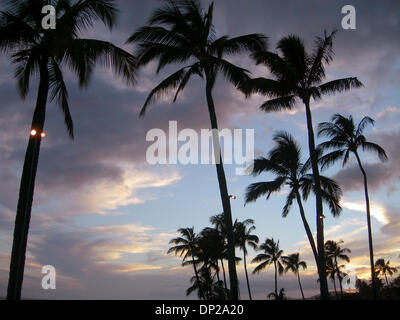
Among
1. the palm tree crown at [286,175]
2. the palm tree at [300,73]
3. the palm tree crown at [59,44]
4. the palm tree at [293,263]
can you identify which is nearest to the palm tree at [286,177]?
the palm tree crown at [286,175]

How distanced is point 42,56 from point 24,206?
5502 mm

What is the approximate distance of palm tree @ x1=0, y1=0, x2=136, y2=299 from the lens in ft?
33.8

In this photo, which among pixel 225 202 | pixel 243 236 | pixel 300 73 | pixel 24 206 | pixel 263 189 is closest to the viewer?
pixel 24 206

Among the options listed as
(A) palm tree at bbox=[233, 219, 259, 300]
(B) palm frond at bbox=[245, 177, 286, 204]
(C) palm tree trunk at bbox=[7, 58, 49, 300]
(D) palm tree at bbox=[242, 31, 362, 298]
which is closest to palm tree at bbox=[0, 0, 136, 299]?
(C) palm tree trunk at bbox=[7, 58, 49, 300]

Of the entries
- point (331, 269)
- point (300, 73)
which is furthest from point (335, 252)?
point (300, 73)

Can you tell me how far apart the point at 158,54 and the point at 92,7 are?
449cm

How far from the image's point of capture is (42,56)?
487 inches

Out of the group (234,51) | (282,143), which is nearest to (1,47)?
(234,51)

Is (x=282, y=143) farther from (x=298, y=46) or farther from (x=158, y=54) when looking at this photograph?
(x=158, y=54)

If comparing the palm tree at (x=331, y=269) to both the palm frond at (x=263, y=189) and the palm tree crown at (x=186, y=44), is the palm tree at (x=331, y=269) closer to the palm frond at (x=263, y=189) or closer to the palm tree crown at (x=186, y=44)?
the palm frond at (x=263, y=189)

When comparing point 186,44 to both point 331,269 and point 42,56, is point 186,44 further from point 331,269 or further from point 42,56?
point 331,269

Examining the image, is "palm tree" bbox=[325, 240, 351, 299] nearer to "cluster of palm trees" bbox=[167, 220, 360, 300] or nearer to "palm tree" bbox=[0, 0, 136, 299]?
"cluster of palm trees" bbox=[167, 220, 360, 300]

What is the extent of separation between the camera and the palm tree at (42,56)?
406 inches
